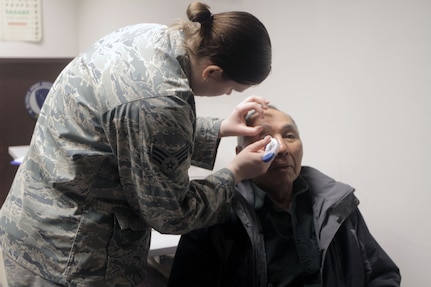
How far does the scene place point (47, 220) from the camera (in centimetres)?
141

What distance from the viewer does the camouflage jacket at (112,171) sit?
4.17 ft

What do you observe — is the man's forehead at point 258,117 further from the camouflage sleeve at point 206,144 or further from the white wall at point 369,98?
the white wall at point 369,98

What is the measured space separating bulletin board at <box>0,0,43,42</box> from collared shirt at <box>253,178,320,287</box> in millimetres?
2778

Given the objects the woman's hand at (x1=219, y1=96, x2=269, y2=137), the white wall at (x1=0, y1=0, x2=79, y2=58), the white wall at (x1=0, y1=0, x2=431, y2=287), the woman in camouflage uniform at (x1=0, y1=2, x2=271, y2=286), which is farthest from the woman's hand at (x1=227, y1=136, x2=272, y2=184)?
the white wall at (x1=0, y1=0, x2=79, y2=58)

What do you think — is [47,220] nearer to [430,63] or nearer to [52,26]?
[430,63]

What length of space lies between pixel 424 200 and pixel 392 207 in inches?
5.6

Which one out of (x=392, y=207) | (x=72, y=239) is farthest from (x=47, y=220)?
(x=392, y=207)

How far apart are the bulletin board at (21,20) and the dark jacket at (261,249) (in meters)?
2.77

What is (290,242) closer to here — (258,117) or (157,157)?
(258,117)

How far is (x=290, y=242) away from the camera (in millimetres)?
1725

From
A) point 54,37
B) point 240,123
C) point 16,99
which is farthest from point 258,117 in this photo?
point 16,99

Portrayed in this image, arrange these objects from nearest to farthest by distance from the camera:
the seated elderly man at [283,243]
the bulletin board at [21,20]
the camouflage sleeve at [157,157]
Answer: the camouflage sleeve at [157,157], the seated elderly man at [283,243], the bulletin board at [21,20]

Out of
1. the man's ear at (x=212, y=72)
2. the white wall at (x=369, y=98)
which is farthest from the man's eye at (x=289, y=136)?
the man's ear at (x=212, y=72)

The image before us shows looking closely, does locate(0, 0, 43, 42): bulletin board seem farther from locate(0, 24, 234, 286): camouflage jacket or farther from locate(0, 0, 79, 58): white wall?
locate(0, 24, 234, 286): camouflage jacket
